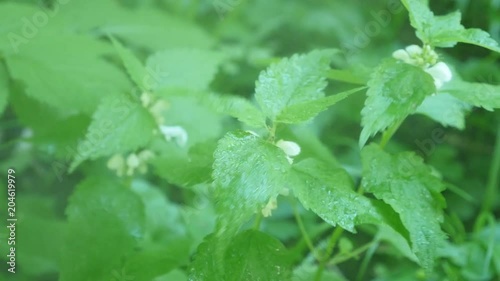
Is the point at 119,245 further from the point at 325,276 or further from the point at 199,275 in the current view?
the point at 325,276

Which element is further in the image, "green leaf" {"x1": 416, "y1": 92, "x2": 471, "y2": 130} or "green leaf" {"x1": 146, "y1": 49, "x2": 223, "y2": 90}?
"green leaf" {"x1": 146, "y1": 49, "x2": 223, "y2": 90}

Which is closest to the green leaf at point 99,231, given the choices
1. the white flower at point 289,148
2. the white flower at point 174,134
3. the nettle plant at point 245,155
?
the nettle plant at point 245,155

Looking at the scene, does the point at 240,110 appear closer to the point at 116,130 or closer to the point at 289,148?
the point at 289,148

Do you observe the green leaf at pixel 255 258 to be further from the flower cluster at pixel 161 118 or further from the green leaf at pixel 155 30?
the green leaf at pixel 155 30

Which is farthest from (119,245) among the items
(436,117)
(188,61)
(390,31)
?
(390,31)

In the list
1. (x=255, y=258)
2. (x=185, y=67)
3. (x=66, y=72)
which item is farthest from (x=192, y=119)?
(x=255, y=258)

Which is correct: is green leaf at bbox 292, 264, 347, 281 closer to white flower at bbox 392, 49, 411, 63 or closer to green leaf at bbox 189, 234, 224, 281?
green leaf at bbox 189, 234, 224, 281

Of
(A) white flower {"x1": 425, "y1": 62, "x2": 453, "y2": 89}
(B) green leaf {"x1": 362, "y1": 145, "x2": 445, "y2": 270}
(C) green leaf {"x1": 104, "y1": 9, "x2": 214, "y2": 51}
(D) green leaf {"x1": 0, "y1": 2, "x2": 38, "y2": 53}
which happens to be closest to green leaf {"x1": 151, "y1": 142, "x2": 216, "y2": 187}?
(B) green leaf {"x1": 362, "y1": 145, "x2": 445, "y2": 270}
